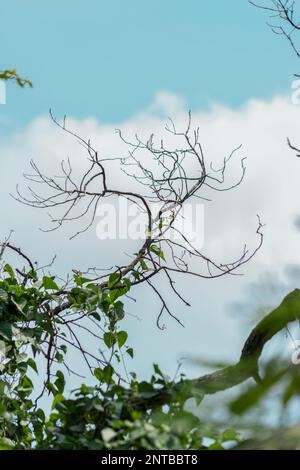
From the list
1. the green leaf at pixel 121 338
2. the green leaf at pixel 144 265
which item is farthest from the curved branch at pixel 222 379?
the green leaf at pixel 144 265

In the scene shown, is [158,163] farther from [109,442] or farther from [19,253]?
[109,442]

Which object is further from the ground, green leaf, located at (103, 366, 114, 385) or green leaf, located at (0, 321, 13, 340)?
green leaf, located at (0, 321, 13, 340)

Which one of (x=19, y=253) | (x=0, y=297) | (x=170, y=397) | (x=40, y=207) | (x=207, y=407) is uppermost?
(x=40, y=207)

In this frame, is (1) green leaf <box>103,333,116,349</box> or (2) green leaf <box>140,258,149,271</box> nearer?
(1) green leaf <box>103,333,116,349</box>

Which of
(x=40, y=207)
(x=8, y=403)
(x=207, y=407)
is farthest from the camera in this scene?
(x=40, y=207)

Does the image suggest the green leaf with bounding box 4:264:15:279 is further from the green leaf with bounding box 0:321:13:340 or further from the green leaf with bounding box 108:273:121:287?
the green leaf with bounding box 108:273:121:287

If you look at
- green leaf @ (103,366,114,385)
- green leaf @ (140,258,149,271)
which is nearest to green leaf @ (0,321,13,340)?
green leaf @ (140,258,149,271)

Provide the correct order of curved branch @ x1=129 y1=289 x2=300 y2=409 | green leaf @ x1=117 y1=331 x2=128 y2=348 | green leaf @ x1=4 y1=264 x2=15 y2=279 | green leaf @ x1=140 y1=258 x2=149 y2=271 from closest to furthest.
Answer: curved branch @ x1=129 y1=289 x2=300 y2=409 < green leaf @ x1=117 y1=331 x2=128 y2=348 < green leaf @ x1=4 y1=264 x2=15 y2=279 < green leaf @ x1=140 y1=258 x2=149 y2=271

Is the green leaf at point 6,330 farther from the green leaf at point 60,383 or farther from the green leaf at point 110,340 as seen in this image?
the green leaf at point 110,340

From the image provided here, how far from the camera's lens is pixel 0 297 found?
3.68 m

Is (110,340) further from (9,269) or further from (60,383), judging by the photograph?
(9,269)

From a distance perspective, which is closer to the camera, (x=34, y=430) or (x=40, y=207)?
(x=34, y=430)
